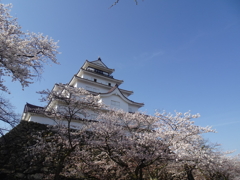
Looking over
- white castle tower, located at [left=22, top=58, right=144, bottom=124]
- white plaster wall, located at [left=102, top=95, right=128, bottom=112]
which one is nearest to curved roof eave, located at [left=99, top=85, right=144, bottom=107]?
white castle tower, located at [left=22, top=58, right=144, bottom=124]

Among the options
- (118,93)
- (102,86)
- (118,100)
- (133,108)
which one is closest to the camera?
(118,100)

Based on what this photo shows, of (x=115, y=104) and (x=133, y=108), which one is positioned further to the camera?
(x=133, y=108)

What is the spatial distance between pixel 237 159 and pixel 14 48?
707 inches

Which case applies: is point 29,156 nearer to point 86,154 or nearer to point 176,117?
point 86,154

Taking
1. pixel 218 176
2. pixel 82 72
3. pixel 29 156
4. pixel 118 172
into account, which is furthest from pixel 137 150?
pixel 82 72

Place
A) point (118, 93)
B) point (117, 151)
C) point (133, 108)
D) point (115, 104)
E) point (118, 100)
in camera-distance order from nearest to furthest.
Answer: point (117, 151) < point (115, 104) < point (118, 100) < point (118, 93) < point (133, 108)

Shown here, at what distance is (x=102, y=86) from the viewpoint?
2155 centimetres

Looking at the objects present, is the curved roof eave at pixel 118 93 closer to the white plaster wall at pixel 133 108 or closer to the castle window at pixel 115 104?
the white plaster wall at pixel 133 108

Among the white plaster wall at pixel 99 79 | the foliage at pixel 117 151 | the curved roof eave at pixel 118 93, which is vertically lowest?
the foliage at pixel 117 151

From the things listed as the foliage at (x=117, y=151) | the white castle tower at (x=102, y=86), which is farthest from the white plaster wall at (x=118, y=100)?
the foliage at (x=117, y=151)

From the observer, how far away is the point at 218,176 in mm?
10633

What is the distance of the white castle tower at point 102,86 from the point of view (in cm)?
1827

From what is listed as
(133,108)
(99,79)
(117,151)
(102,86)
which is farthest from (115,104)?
(117,151)

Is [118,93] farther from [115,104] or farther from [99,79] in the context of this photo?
[99,79]
